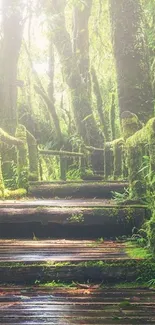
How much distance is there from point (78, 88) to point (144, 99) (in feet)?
24.5

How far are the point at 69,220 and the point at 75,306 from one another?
3.24 meters

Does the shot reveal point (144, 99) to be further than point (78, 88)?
No

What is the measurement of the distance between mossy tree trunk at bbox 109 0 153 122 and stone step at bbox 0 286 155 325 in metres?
6.01

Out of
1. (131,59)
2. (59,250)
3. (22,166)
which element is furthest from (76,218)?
(131,59)

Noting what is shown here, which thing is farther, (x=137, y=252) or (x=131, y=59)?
(x=131, y=59)

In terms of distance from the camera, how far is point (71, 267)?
487 cm

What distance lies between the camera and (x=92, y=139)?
16766mm

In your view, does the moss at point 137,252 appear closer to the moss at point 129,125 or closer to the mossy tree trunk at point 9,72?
the moss at point 129,125

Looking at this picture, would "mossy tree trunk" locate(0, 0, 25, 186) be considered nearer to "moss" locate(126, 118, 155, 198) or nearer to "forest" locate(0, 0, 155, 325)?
"forest" locate(0, 0, 155, 325)

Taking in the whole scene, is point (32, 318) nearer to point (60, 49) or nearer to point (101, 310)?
point (101, 310)

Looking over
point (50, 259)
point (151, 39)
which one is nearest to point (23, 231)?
point (50, 259)

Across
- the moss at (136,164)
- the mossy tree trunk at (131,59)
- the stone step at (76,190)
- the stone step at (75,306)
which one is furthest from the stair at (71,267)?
the mossy tree trunk at (131,59)

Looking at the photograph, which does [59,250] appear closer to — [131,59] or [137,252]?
[137,252]

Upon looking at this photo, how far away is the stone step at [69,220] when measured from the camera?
701 cm
